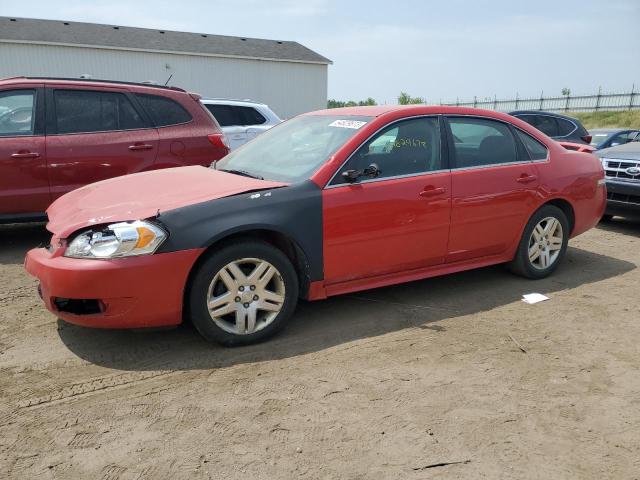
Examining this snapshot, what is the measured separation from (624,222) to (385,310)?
563cm

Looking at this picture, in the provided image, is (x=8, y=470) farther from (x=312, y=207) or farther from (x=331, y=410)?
(x=312, y=207)

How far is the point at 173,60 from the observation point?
2647 cm

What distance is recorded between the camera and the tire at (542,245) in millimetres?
4871

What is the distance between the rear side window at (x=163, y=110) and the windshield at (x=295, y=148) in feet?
6.07

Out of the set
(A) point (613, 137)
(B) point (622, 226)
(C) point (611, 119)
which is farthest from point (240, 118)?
(C) point (611, 119)

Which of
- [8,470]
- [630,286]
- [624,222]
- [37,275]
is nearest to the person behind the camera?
[8,470]

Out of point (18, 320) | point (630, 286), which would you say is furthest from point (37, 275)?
point (630, 286)

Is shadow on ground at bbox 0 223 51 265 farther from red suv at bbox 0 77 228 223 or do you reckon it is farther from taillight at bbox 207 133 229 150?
taillight at bbox 207 133 229 150

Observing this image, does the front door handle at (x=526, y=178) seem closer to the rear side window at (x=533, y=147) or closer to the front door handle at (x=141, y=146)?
the rear side window at (x=533, y=147)

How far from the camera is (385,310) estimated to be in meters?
4.25

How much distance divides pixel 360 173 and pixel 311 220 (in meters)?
0.52

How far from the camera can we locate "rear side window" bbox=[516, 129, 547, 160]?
488 centimetres

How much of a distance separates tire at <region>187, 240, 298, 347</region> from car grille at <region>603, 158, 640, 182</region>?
5.53 m

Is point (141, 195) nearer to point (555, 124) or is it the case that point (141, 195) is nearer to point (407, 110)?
point (407, 110)
